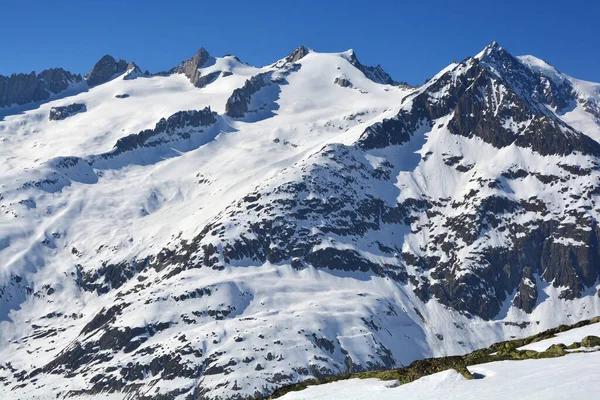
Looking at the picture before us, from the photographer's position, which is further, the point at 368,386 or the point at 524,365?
the point at 368,386

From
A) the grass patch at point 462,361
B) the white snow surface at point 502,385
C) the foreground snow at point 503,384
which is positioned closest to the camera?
the white snow surface at point 502,385

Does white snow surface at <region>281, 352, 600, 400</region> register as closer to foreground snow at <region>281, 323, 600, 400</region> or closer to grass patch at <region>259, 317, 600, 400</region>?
foreground snow at <region>281, 323, 600, 400</region>

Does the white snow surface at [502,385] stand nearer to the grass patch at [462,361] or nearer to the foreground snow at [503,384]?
the foreground snow at [503,384]

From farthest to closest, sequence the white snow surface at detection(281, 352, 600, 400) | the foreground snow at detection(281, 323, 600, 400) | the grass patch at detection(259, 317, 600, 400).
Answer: the grass patch at detection(259, 317, 600, 400) → the foreground snow at detection(281, 323, 600, 400) → the white snow surface at detection(281, 352, 600, 400)

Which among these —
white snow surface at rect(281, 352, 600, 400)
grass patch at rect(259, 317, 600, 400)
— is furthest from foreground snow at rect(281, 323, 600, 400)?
grass patch at rect(259, 317, 600, 400)

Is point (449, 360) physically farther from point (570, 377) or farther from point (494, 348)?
point (570, 377)

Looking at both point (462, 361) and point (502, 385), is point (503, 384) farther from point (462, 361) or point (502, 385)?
point (462, 361)

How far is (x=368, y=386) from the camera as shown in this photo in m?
56.5

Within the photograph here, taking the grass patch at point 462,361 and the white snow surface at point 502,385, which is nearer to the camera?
the white snow surface at point 502,385

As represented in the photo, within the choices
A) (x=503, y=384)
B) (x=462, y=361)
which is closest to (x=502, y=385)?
(x=503, y=384)

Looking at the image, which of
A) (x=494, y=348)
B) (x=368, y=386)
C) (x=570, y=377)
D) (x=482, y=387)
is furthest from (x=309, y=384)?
(x=570, y=377)

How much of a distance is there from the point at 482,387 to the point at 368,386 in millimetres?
10274

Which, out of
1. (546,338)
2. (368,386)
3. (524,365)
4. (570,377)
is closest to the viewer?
(570,377)

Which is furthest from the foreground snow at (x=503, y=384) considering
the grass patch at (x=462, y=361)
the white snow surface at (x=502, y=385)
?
the grass patch at (x=462, y=361)
